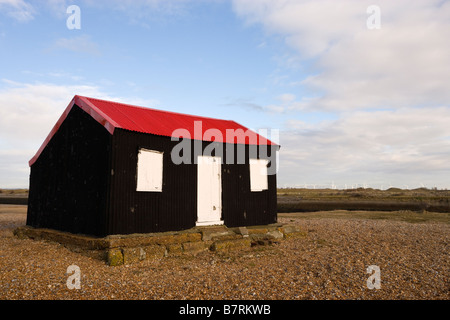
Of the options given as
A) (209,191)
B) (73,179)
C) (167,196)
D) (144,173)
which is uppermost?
(144,173)

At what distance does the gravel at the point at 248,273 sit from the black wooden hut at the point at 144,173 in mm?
1708

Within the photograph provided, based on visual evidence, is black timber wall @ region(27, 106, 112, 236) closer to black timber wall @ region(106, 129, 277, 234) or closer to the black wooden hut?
the black wooden hut

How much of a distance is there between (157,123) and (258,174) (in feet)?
18.0

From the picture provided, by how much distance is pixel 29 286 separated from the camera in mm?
7266

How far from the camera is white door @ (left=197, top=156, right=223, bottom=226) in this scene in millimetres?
13008

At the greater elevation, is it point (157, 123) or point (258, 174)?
point (157, 123)

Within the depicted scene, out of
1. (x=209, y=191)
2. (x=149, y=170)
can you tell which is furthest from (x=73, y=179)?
(x=209, y=191)

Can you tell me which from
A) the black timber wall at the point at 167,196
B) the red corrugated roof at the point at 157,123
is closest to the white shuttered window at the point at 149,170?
Answer: the black timber wall at the point at 167,196

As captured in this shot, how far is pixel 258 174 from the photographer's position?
15.0 meters

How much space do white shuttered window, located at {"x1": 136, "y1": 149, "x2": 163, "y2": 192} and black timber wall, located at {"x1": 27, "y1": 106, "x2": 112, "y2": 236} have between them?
1190 mm

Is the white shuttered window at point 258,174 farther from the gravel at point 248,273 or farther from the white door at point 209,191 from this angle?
the gravel at point 248,273

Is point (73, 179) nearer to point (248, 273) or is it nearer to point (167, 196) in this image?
point (167, 196)
